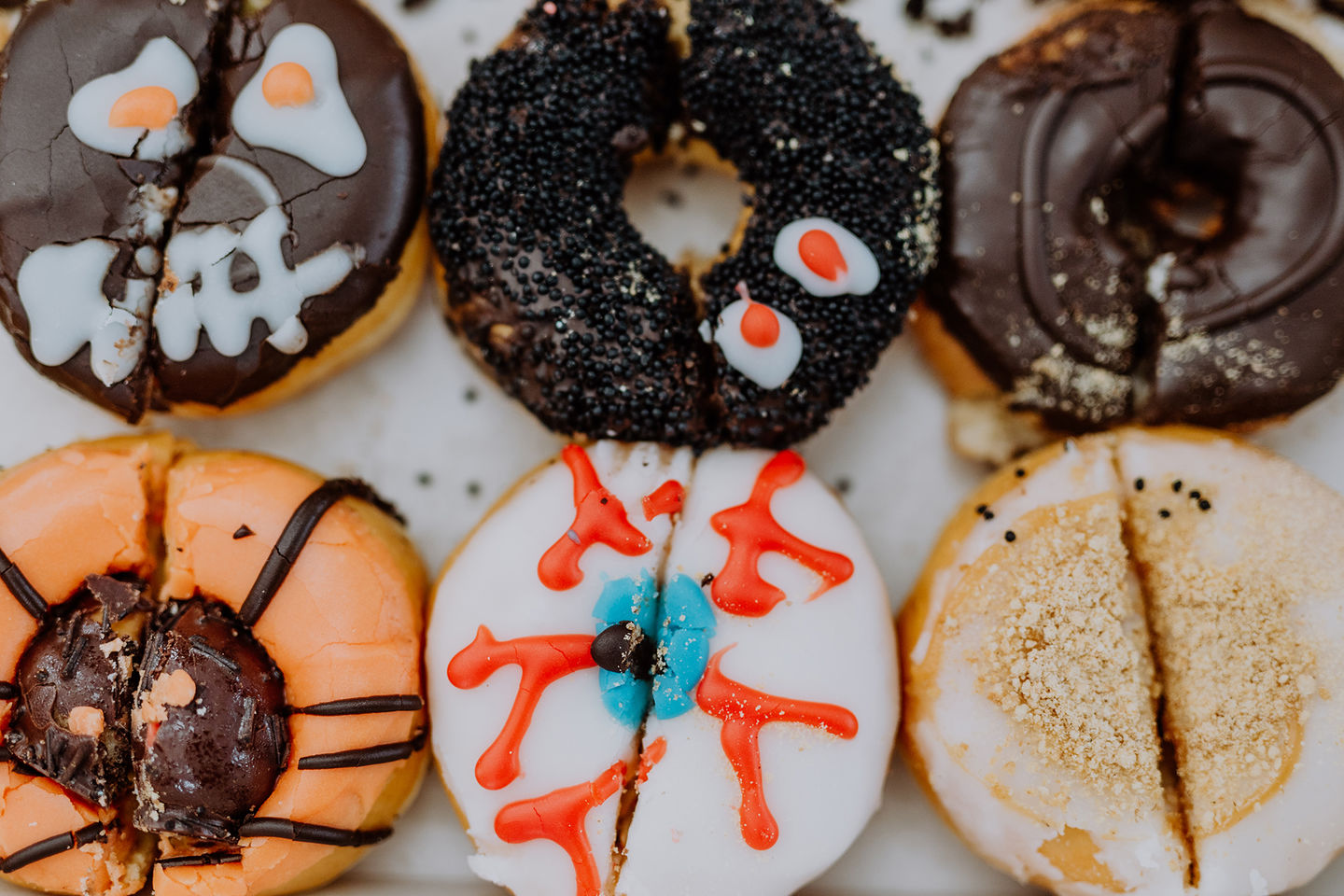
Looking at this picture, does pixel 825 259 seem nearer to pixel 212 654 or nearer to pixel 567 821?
pixel 567 821

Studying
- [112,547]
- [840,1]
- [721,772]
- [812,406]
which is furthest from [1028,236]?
[112,547]

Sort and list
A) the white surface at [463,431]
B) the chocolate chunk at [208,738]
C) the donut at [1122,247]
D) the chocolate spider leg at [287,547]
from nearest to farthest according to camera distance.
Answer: the chocolate chunk at [208,738] → the chocolate spider leg at [287,547] → the donut at [1122,247] → the white surface at [463,431]

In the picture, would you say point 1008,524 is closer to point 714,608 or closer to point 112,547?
point 714,608

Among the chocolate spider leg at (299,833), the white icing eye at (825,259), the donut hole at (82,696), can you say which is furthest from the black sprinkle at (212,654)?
the white icing eye at (825,259)

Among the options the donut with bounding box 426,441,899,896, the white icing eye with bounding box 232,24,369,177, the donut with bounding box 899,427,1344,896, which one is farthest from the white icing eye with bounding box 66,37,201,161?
the donut with bounding box 899,427,1344,896

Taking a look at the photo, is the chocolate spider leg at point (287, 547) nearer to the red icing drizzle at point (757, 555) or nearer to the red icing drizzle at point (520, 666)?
the red icing drizzle at point (520, 666)

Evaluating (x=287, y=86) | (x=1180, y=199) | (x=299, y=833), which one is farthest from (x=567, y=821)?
(x=1180, y=199)
